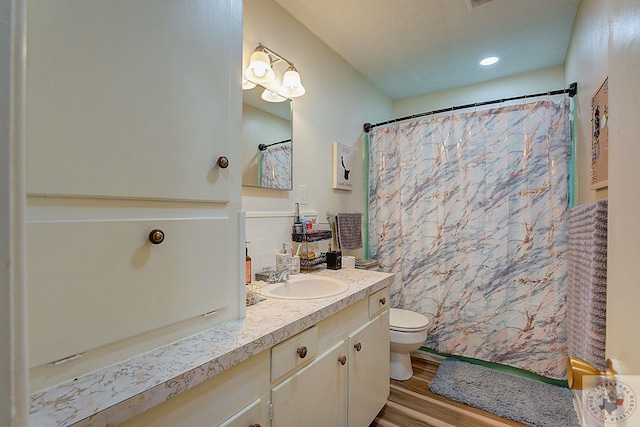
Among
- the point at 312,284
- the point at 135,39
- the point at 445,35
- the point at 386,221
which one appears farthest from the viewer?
the point at 386,221

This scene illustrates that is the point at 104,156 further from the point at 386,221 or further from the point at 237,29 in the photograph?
the point at 386,221

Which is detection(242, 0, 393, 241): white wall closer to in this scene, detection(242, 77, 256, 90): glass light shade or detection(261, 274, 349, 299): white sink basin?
detection(242, 77, 256, 90): glass light shade

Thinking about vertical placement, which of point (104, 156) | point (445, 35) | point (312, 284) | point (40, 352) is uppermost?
point (445, 35)

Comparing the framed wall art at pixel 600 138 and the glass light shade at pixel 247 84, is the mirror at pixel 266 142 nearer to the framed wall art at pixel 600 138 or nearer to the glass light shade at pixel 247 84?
the glass light shade at pixel 247 84

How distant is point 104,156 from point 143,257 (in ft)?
0.88

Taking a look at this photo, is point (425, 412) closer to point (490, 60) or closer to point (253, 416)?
point (253, 416)

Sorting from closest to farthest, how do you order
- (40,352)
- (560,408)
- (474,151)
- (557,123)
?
(40,352) < (560,408) < (557,123) < (474,151)

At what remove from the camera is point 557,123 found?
74.7 inches

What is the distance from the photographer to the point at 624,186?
18.5 inches

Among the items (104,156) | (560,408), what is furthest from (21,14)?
(560,408)

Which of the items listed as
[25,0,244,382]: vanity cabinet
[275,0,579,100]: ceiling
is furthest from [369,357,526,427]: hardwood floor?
[275,0,579,100]: ceiling

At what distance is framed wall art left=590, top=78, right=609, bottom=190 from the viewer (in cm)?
119

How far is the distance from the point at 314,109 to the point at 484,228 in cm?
156

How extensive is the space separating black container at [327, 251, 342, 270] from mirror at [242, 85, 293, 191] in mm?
526
